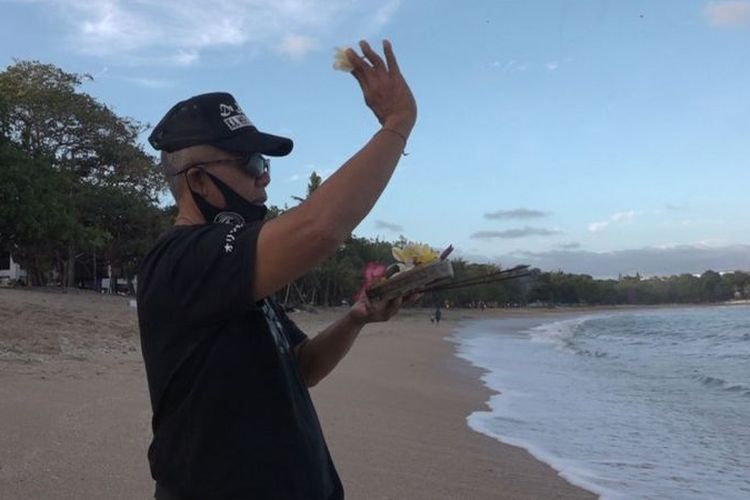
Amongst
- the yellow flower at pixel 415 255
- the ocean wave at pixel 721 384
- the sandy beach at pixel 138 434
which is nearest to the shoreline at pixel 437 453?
the sandy beach at pixel 138 434

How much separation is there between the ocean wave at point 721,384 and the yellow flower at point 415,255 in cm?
1269

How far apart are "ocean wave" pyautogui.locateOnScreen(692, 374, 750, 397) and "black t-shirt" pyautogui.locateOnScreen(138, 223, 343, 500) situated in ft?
43.2

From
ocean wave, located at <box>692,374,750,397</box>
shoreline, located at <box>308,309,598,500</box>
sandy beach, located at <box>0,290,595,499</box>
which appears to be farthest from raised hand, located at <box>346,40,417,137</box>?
ocean wave, located at <box>692,374,750,397</box>

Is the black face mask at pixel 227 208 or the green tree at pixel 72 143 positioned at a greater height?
the green tree at pixel 72 143

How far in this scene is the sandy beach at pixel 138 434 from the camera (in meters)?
5.28

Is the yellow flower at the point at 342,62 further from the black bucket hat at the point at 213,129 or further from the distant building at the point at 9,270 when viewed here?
the distant building at the point at 9,270

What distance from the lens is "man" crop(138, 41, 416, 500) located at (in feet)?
5.44

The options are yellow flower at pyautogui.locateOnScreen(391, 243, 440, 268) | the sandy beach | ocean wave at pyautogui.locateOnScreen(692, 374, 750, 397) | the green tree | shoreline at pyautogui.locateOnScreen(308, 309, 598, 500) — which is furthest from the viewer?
the green tree

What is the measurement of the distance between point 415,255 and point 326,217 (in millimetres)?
625

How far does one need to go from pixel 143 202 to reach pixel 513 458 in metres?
35.5

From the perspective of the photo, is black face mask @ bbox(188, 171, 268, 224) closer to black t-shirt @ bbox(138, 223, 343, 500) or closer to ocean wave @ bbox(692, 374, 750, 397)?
black t-shirt @ bbox(138, 223, 343, 500)

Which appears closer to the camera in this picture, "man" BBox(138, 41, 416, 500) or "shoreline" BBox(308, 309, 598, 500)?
"man" BBox(138, 41, 416, 500)

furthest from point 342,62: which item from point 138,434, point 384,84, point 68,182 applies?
point 68,182

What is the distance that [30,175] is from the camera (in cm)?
2989
